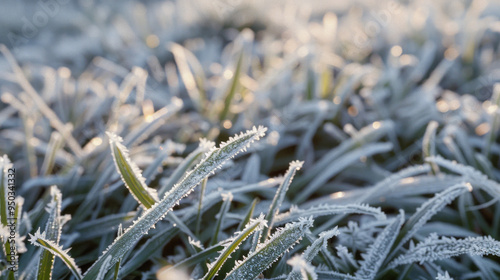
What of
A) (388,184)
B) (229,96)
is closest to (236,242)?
(388,184)

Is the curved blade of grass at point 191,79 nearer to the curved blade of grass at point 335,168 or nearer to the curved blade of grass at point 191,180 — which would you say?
the curved blade of grass at point 335,168

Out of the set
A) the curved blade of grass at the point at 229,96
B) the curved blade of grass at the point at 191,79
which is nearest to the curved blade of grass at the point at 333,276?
the curved blade of grass at the point at 229,96

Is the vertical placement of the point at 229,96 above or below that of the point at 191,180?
above

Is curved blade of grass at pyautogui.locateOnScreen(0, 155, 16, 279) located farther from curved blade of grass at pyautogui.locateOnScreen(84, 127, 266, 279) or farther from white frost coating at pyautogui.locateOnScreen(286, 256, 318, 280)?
white frost coating at pyautogui.locateOnScreen(286, 256, 318, 280)

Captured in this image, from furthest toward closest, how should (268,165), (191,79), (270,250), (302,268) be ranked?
(191,79)
(268,165)
(270,250)
(302,268)

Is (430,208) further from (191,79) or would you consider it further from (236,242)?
(191,79)

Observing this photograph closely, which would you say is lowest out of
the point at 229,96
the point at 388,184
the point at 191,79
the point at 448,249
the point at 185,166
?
the point at 448,249

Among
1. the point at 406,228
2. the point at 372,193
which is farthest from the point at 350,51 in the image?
the point at 406,228

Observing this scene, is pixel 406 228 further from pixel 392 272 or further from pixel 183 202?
pixel 183 202
